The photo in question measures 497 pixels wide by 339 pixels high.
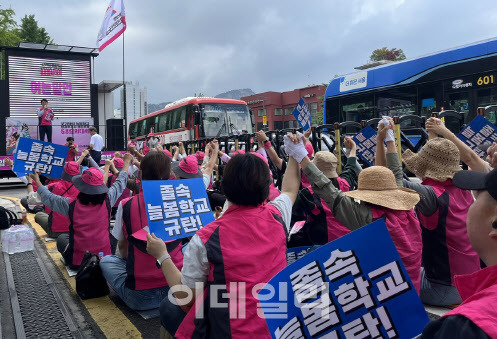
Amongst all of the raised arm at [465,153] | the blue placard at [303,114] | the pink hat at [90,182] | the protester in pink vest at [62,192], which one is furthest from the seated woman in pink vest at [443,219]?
the blue placard at [303,114]

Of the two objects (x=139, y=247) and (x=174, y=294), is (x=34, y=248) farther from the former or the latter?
(x=174, y=294)

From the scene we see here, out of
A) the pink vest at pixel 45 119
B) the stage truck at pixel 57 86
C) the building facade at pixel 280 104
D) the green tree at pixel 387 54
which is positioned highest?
the green tree at pixel 387 54

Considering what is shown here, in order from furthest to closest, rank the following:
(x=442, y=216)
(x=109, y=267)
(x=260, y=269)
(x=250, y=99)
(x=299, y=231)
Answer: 1. (x=250, y=99)
2. (x=299, y=231)
3. (x=109, y=267)
4. (x=442, y=216)
5. (x=260, y=269)

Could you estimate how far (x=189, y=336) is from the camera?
6.19 feet

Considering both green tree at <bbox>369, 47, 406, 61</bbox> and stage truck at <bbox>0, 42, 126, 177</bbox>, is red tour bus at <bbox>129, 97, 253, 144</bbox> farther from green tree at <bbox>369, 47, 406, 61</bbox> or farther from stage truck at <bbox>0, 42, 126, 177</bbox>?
green tree at <bbox>369, 47, 406, 61</bbox>

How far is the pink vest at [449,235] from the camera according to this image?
2781mm

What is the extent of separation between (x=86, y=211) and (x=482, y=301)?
3763 millimetres

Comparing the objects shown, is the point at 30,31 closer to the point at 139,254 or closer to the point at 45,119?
the point at 45,119

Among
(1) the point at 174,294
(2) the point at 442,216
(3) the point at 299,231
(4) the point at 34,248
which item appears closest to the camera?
(1) the point at 174,294

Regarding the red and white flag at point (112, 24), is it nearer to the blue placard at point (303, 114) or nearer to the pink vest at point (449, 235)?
the blue placard at point (303, 114)

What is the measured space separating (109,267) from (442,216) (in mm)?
2685

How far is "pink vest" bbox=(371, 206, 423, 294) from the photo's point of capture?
239 cm

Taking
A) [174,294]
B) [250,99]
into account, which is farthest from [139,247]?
[250,99]

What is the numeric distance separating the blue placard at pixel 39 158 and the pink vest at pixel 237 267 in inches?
173
